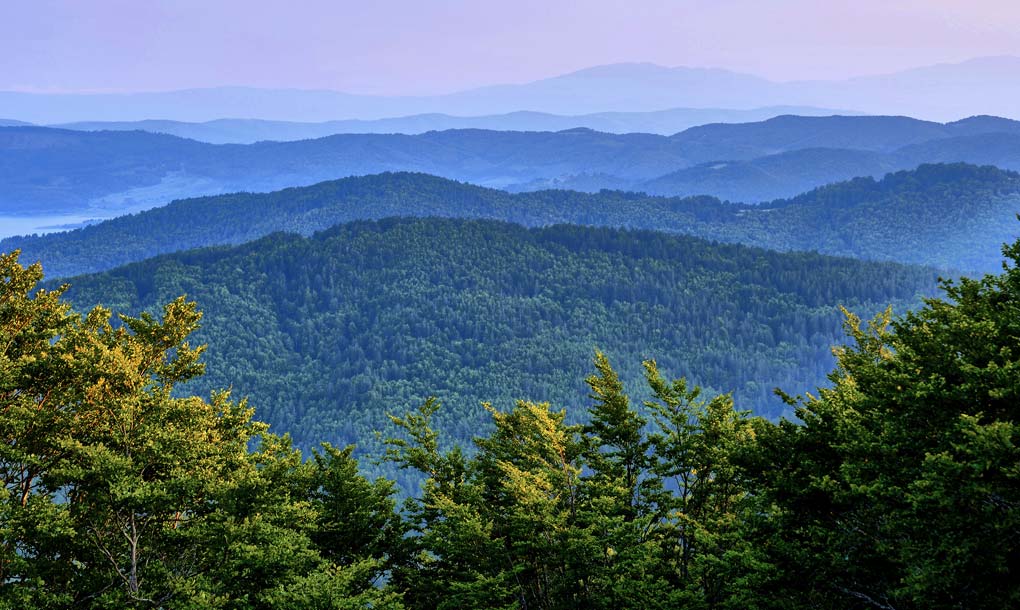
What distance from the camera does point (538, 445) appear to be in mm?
32406

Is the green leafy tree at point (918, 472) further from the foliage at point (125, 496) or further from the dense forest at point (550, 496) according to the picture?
the foliage at point (125, 496)

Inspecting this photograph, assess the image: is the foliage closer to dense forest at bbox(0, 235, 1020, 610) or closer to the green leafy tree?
dense forest at bbox(0, 235, 1020, 610)

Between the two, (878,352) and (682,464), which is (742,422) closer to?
(682,464)

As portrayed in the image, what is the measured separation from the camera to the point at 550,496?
3191 centimetres

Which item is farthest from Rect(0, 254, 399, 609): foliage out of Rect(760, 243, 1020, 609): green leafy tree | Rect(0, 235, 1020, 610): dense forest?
Rect(760, 243, 1020, 609): green leafy tree

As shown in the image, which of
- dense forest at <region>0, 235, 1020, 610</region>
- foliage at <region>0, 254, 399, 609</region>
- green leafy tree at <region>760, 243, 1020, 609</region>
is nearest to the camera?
green leafy tree at <region>760, 243, 1020, 609</region>

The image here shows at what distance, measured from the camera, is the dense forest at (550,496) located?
19.4 meters

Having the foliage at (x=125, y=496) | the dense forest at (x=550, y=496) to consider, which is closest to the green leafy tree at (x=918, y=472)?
the dense forest at (x=550, y=496)

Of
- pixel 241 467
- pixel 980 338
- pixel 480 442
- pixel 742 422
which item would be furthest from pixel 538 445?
pixel 980 338

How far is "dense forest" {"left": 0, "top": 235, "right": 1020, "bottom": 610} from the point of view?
19438mm

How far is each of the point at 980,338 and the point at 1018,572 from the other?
5.89 meters

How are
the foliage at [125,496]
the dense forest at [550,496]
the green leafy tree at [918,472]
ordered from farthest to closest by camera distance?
the foliage at [125,496] → the dense forest at [550,496] → the green leafy tree at [918,472]

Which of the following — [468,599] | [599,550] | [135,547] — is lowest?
[468,599]

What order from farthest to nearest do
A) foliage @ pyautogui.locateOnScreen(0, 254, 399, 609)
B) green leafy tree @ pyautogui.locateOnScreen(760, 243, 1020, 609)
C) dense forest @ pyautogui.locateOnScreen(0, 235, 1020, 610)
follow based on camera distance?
foliage @ pyautogui.locateOnScreen(0, 254, 399, 609), dense forest @ pyautogui.locateOnScreen(0, 235, 1020, 610), green leafy tree @ pyautogui.locateOnScreen(760, 243, 1020, 609)
